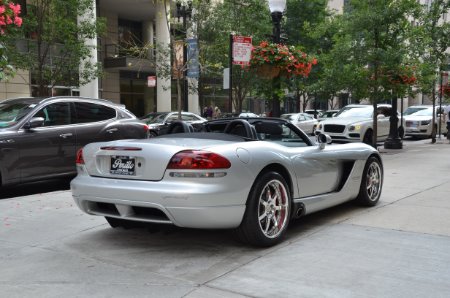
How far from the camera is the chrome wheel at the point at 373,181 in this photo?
6.96 meters

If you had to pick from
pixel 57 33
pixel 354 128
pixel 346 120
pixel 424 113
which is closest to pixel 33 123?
pixel 57 33

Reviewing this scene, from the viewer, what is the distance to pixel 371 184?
7023 millimetres

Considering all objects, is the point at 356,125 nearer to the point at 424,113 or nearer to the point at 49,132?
the point at 424,113

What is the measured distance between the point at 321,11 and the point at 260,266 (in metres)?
29.5

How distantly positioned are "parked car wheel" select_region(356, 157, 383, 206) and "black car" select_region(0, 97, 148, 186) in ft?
15.6

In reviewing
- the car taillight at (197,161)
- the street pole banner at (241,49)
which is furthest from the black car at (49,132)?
the car taillight at (197,161)

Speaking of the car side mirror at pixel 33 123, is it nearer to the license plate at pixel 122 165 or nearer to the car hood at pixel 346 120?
the license plate at pixel 122 165

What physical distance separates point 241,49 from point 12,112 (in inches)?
196

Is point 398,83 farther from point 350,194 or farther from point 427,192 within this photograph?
point 350,194

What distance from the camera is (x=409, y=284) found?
12.9ft

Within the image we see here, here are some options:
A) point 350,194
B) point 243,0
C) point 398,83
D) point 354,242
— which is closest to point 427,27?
point 398,83

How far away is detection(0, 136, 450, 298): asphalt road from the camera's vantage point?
3.85m

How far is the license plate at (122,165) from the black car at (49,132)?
138 inches

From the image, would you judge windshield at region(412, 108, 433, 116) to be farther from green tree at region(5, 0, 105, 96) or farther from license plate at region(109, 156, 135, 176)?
license plate at region(109, 156, 135, 176)
